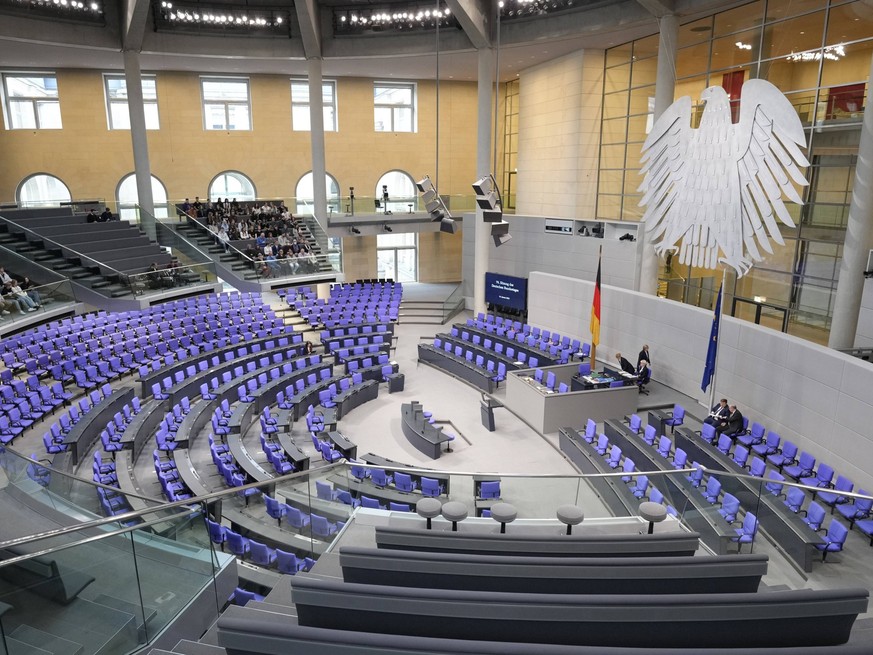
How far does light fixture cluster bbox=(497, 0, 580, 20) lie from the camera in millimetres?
19125

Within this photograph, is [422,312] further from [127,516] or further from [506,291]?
[127,516]

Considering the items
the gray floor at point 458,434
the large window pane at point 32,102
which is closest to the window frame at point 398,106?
the large window pane at point 32,102

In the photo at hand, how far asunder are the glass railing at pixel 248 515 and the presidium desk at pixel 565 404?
6379 mm

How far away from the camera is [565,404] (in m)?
13.7

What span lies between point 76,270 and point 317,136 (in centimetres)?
1000

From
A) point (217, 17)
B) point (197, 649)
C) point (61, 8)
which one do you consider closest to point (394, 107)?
point (217, 17)

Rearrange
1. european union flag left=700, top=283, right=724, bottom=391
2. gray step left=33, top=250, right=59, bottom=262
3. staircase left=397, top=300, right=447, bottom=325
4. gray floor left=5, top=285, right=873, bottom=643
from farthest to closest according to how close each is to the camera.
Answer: staircase left=397, top=300, right=447, bottom=325 < gray step left=33, top=250, right=59, bottom=262 < european union flag left=700, top=283, right=724, bottom=391 < gray floor left=5, top=285, right=873, bottom=643

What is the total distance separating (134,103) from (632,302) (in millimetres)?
18615

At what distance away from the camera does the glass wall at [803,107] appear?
1371 cm

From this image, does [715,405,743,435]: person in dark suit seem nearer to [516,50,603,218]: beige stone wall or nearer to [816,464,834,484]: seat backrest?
[816,464,834,484]: seat backrest

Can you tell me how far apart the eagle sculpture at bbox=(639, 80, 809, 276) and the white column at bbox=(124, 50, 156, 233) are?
1749cm

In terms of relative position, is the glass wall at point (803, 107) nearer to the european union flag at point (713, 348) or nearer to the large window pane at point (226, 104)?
the european union flag at point (713, 348)

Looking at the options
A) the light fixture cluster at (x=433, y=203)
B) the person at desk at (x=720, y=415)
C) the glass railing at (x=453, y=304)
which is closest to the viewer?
the person at desk at (x=720, y=415)

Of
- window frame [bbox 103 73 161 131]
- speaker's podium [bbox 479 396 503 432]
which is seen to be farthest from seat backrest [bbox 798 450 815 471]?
window frame [bbox 103 73 161 131]
